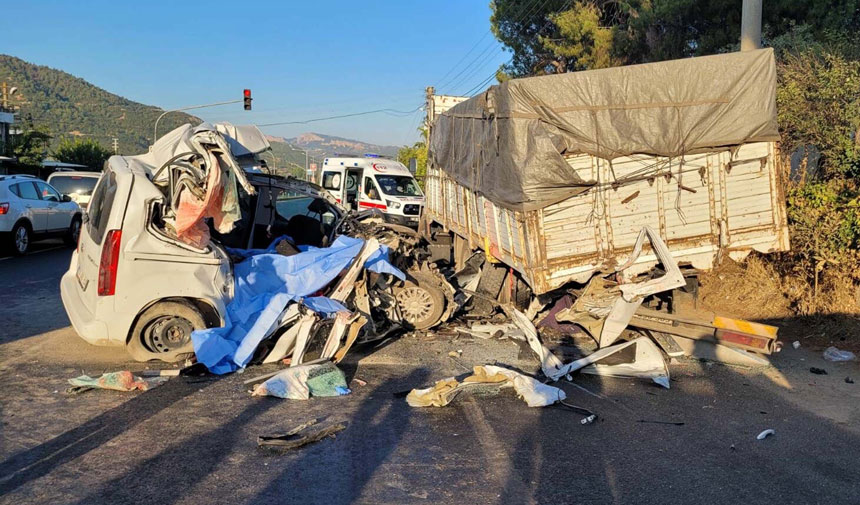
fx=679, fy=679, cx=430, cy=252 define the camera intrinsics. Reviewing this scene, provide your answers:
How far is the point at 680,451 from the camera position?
485 cm

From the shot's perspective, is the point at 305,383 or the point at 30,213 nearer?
the point at 305,383

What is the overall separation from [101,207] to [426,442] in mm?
4237

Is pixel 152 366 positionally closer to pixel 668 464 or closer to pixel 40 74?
pixel 668 464

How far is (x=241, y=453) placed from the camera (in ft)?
15.1

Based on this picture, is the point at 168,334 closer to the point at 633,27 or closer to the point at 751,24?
the point at 751,24

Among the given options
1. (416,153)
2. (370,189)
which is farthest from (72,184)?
(416,153)

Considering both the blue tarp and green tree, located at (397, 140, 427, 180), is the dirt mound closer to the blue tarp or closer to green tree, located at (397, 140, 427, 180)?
the blue tarp

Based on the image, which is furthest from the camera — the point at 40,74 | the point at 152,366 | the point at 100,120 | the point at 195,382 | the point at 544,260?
the point at 40,74

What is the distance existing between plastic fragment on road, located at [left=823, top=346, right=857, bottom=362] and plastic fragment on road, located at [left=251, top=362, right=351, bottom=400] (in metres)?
5.25

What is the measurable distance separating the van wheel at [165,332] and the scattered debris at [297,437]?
2116mm

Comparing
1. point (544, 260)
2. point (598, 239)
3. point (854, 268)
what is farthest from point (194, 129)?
point (854, 268)

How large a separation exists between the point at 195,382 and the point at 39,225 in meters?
11.4

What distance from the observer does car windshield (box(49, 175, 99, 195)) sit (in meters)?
18.9

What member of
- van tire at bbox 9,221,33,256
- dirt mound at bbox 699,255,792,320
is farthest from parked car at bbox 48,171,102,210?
dirt mound at bbox 699,255,792,320
